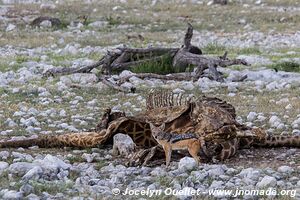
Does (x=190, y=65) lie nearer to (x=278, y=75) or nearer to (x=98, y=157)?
(x=278, y=75)

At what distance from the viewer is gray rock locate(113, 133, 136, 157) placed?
7383 mm

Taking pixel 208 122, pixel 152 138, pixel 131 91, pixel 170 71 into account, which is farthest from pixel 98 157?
pixel 170 71

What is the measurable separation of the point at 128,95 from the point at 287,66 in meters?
4.02

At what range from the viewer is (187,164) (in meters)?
6.59

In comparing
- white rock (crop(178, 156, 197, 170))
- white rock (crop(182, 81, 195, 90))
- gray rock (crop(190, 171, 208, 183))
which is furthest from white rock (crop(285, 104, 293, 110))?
gray rock (crop(190, 171, 208, 183))

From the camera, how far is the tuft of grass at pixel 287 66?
554 inches

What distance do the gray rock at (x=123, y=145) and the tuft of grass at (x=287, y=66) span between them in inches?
274

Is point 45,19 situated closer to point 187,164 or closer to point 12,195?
point 187,164

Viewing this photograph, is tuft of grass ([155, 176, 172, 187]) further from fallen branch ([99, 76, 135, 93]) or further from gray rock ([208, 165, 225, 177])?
fallen branch ([99, 76, 135, 93])

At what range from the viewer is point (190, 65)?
13.6 meters

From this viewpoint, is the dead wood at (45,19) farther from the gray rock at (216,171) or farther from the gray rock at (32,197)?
the gray rock at (32,197)

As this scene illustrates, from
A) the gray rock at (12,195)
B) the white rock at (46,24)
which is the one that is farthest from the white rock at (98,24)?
the gray rock at (12,195)

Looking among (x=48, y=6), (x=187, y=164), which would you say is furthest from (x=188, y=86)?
(x=48, y=6)

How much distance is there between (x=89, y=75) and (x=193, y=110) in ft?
19.8
